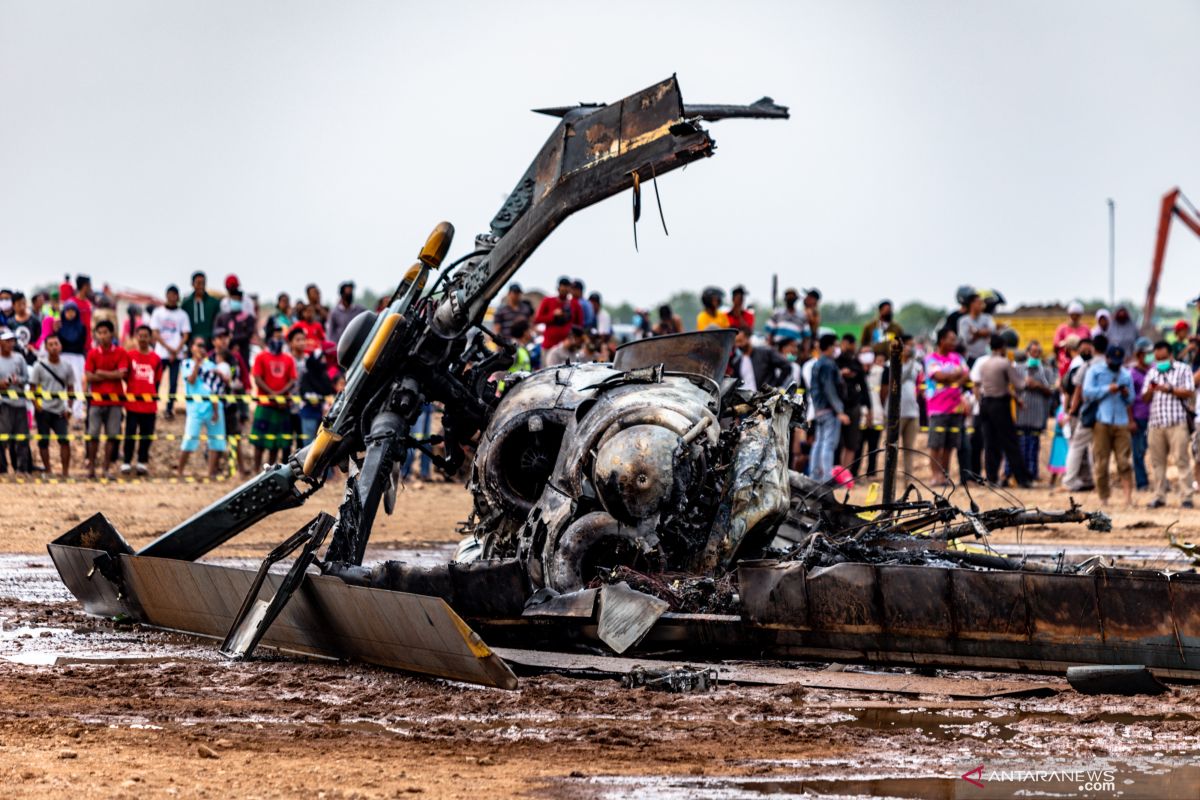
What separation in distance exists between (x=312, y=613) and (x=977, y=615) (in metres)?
4.27

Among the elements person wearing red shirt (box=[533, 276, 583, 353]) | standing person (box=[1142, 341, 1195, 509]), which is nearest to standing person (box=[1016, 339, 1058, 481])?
standing person (box=[1142, 341, 1195, 509])

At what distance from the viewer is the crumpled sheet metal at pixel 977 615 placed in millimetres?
9375

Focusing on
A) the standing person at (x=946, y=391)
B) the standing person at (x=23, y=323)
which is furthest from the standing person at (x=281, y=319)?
the standing person at (x=946, y=391)

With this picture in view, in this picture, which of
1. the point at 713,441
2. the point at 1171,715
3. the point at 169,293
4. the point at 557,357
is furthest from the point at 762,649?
the point at 169,293

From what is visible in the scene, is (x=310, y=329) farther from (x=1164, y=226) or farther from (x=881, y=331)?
(x=1164, y=226)

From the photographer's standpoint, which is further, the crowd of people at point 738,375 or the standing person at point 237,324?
the standing person at point 237,324

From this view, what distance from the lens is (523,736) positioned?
330 inches

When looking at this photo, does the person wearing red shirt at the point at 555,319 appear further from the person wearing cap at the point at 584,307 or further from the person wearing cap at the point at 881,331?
the person wearing cap at the point at 881,331

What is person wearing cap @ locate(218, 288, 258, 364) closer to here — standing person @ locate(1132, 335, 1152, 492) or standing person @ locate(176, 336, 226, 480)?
standing person @ locate(176, 336, 226, 480)

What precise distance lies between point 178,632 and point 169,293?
51.3ft

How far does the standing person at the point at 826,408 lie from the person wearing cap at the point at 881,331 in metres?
1.75

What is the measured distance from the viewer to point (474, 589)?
11.0 m

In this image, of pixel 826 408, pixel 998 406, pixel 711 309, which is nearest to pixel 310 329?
pixel 711 309

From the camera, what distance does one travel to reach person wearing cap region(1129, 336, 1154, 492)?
82.1 ft
